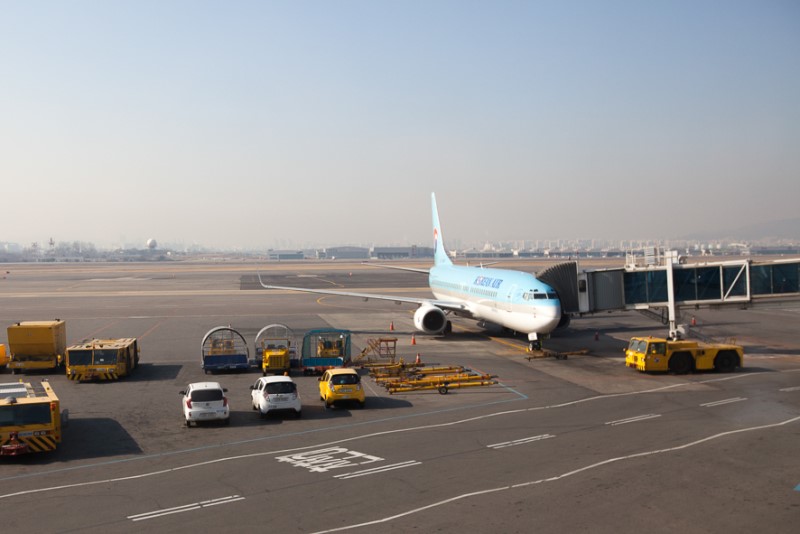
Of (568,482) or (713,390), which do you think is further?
(713,390)

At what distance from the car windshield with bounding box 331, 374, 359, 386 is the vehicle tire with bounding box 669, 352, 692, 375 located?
1816cm

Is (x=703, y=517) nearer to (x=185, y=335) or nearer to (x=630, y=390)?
(x=630, y=390)

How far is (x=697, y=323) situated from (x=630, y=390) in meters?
32.2

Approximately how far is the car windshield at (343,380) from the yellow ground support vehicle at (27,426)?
35.8 feet

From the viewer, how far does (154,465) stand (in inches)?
890

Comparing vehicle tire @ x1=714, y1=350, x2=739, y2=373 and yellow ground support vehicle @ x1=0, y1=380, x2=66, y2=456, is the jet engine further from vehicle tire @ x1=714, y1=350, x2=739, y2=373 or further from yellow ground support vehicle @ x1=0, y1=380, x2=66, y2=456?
yellow ground support vehicle @ x1=0, y1=380, x2=66, y2=456

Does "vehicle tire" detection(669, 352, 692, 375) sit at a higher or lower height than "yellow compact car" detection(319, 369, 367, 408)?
lower

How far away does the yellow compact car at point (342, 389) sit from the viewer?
101 ft

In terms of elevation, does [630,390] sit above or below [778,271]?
below

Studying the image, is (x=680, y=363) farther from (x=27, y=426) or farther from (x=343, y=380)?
(x=27, y=426)

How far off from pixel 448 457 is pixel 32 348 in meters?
29.1

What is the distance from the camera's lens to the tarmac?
17.5 meters

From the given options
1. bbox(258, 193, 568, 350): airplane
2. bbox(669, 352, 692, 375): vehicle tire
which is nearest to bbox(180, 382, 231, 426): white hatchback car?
bbox(258, 193, 568, 350): airplane

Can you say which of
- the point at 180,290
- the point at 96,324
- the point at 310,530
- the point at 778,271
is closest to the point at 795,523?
the point at 310,530
